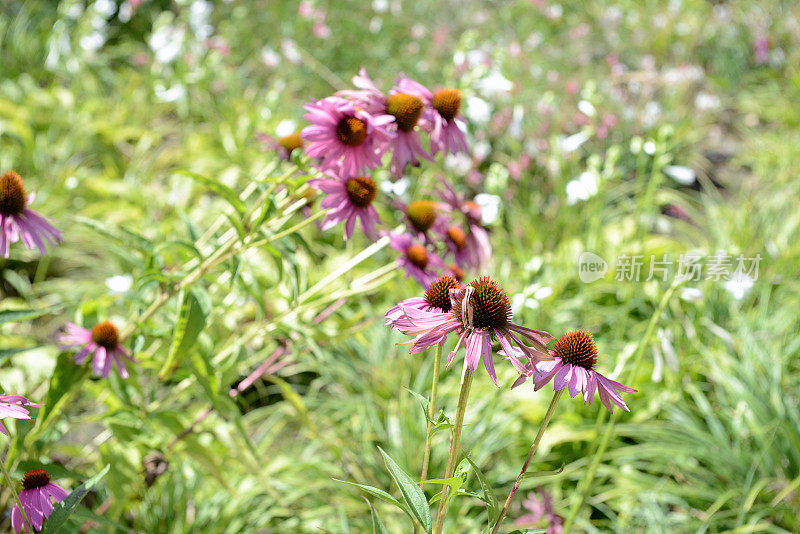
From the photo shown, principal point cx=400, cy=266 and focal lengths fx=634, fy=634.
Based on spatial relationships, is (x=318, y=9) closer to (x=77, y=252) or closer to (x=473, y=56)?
(x=473, y=56)

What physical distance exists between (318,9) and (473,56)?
1.70 meters

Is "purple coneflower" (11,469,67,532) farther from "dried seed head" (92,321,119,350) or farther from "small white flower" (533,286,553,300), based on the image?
"small white flower" (533,286,553,300)

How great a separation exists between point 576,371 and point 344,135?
0.60m

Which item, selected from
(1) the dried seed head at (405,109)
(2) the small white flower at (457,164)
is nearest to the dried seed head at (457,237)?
(1) the dried seed head at (405,109)

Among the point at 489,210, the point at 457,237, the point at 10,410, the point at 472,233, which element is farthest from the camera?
the point at 489,210

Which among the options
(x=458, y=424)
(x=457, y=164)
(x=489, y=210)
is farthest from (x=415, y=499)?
(x=457, y=164)

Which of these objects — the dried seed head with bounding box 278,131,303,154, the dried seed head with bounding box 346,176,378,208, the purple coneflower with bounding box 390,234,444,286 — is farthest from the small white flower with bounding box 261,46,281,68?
the dried seed head with bounding box 346,176,378,208

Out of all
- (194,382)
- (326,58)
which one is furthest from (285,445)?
(326,58)

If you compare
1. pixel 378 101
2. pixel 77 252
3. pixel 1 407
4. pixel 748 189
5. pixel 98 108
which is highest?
pixel 378 101

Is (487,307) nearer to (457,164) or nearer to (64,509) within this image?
(64,509)

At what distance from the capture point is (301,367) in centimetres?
238

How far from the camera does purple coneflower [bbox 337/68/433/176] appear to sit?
Answer: 1184 mm

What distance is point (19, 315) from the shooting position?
1.18m

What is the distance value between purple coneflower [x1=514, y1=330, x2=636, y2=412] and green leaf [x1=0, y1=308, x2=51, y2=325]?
0.89 metres
